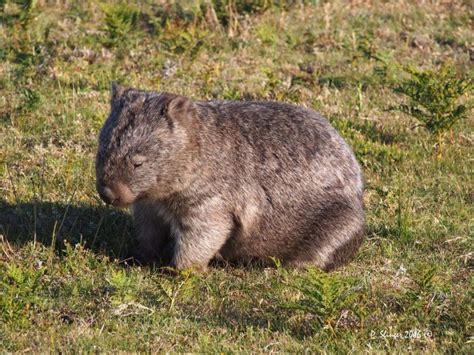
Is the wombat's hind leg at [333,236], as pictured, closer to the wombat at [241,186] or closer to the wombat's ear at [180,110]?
the wombat at [241,186]

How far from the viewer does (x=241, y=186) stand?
6.63 metres

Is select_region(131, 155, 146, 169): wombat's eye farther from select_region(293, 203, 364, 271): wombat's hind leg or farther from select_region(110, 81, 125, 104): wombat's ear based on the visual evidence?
select_region(293, 203, 364, 271): wombat's hind leg

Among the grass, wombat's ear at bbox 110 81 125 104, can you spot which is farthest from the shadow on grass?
wombat's ear at bbox 110 81 125 104

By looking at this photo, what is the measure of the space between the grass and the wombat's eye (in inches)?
28.3

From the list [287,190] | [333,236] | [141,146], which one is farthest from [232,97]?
[141,146]

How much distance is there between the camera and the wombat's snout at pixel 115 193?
6.05m

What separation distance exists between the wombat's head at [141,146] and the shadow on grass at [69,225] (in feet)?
2.42

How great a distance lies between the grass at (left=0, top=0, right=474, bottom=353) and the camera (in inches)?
220

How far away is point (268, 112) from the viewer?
6.97m

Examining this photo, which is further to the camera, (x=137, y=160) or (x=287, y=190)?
(x=287, y=190)

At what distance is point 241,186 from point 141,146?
86cm

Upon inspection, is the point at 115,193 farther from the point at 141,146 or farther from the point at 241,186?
the point at 241,186

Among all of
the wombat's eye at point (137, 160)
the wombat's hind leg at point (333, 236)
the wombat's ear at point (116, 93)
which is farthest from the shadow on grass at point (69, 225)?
the wombat's hind leg at point (333, 236)

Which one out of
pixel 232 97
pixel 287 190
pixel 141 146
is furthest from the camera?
pixel 232 97
